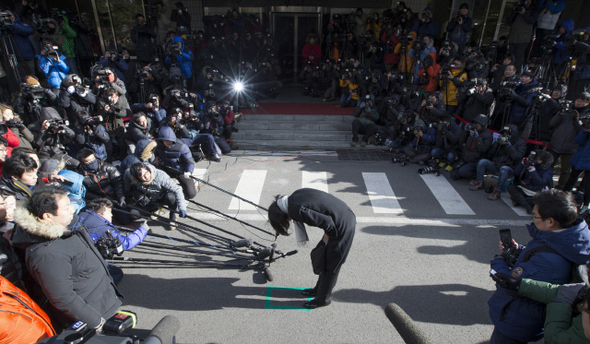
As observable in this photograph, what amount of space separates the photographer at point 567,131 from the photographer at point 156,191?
700cm

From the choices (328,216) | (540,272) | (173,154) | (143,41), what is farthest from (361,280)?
(143,41)

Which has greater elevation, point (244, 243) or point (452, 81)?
point (452, 81)

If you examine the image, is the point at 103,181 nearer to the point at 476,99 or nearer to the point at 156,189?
the point at 156,189

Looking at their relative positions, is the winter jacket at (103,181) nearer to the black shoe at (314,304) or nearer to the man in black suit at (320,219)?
the man in black suit at (320,219)

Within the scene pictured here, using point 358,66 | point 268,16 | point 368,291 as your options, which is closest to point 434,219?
point 368,291

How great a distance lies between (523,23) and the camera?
985 centimetres

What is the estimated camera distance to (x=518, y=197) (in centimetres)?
581

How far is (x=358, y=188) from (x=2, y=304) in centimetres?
567

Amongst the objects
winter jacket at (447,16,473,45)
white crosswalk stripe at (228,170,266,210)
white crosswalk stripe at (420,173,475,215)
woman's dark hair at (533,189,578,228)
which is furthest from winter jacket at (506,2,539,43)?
woman's dark hair at (533,189,578,228)

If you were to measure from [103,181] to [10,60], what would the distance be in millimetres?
5228

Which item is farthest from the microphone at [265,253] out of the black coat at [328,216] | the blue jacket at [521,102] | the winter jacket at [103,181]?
the blue jacket at [521,102]

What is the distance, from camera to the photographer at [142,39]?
9766 mm

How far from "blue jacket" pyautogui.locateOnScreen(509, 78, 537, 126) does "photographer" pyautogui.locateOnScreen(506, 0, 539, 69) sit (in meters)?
3.55

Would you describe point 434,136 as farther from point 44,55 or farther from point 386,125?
point 44,55
